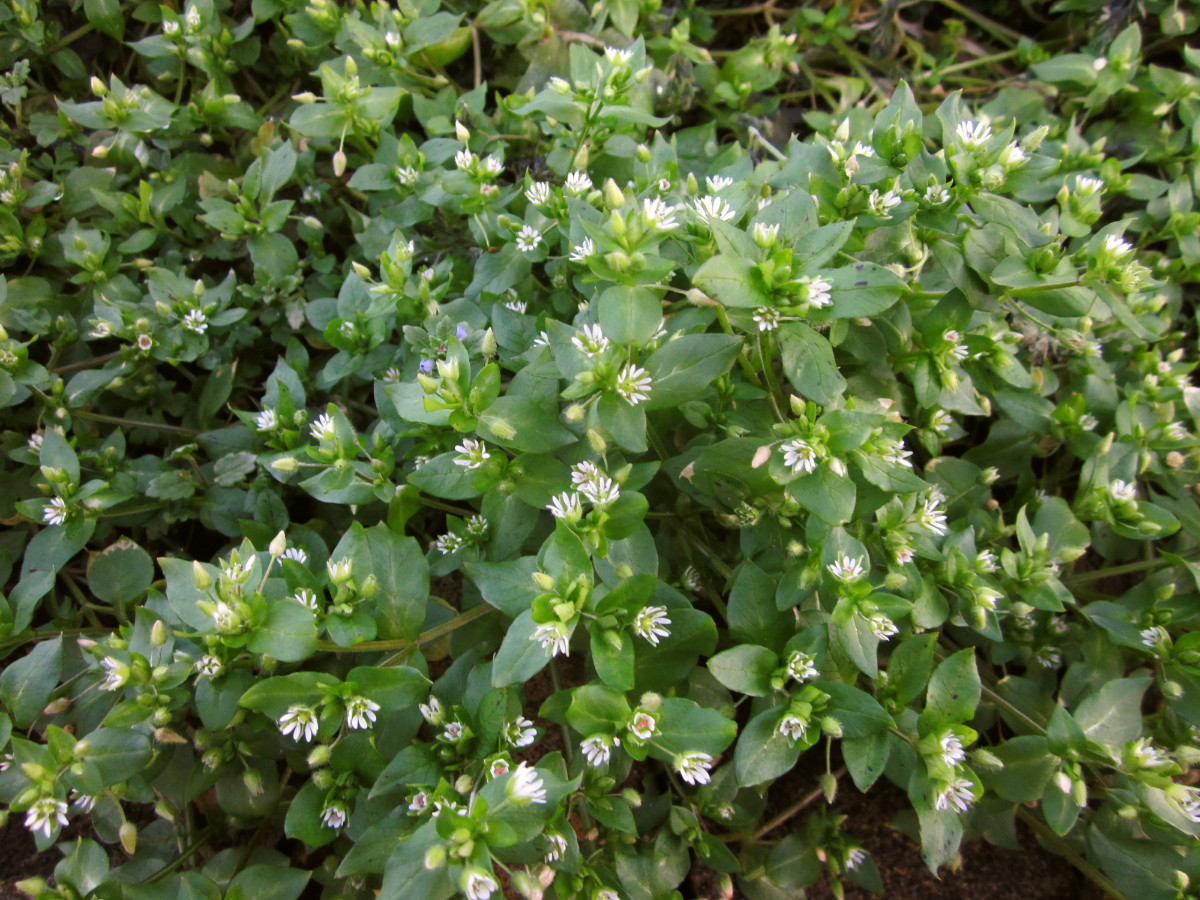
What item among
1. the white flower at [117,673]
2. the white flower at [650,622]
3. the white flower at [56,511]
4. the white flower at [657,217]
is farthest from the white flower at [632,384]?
the white flower at [56,511]

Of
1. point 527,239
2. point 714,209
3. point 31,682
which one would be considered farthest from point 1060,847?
point 31,682

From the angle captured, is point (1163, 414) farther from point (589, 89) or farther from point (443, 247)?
point (443, 247)

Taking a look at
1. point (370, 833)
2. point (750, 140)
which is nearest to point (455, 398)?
point (370, 833)

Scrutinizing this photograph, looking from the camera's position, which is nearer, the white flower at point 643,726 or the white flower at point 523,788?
the white flower at point 523,788

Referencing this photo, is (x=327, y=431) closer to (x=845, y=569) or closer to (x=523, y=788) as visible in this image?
(x=523, y=788)

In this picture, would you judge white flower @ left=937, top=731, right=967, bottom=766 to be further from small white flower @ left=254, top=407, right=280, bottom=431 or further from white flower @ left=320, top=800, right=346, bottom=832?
small white flower @ left=254, top=407, right=280, bottom=431

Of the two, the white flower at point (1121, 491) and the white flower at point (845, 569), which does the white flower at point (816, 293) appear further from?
the white flower at point (1121, 491)
